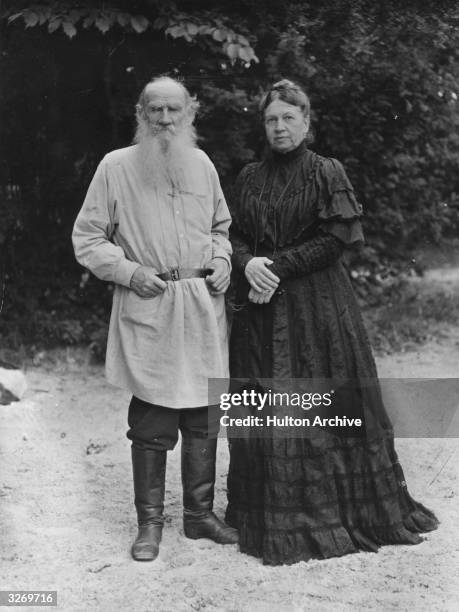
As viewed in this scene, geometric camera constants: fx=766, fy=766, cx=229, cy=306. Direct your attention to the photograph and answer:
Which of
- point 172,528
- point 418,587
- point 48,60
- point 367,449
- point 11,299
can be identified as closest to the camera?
point 418,587

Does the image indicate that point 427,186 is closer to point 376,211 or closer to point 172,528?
point 376,211

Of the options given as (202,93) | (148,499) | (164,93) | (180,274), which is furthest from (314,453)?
(202,93)

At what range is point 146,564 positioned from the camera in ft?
9.76

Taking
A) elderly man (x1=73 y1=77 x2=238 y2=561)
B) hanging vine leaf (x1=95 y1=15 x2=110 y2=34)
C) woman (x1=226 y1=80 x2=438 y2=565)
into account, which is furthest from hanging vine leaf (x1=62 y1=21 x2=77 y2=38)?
woman (x1=226 y1=80 x2=438 y2=565)

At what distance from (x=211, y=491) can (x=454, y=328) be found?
13.0 ft

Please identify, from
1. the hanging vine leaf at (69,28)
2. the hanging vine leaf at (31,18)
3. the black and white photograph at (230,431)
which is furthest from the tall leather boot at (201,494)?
the hanging vine leaf at (31,18)

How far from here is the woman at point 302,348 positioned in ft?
9.66

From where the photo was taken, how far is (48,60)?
17.3 ft

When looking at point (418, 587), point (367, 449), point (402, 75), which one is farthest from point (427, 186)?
point (418, 587)

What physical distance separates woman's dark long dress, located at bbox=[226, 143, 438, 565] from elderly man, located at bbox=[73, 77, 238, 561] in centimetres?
20

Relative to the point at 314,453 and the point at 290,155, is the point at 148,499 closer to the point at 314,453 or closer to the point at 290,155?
the point at 314,453

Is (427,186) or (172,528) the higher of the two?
(427,186)

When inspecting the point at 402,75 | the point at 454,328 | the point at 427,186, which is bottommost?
the point at 454,328

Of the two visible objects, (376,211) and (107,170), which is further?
(376,211)
